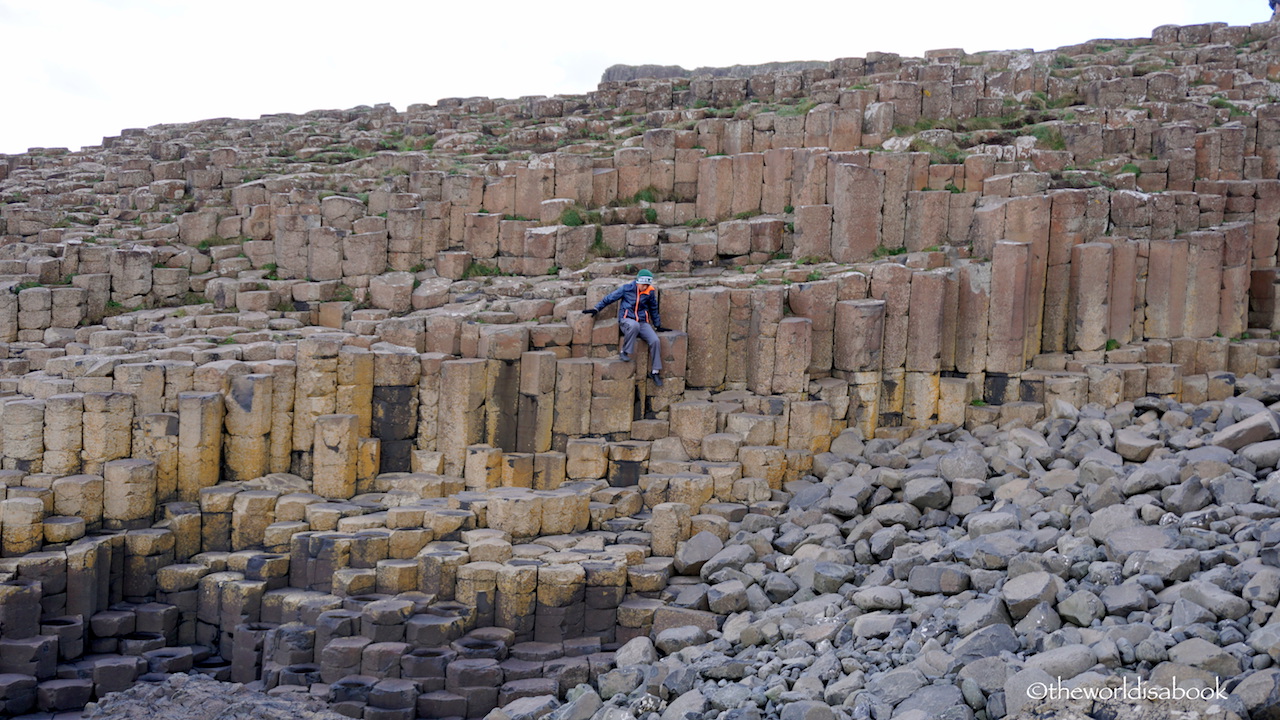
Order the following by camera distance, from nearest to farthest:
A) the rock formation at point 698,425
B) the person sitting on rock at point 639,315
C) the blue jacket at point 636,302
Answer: the rock formation at point 698,425
the person sitting on rock at point 639,315
the blue jacket at point 636,302

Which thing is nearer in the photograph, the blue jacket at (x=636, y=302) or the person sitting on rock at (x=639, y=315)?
the person sitting on rock at (x=639, y=315)

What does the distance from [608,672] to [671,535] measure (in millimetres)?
2604

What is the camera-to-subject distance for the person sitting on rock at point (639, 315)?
1794 cm

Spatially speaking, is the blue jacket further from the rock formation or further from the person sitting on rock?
the rock formation

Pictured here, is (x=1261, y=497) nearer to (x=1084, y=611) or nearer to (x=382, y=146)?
(x=1084, y=611)

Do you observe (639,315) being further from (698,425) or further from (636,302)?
(698,425)

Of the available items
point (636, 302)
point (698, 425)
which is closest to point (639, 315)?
point (636, 302)

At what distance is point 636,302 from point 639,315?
21cm

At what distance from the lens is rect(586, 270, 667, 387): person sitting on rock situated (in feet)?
58.9

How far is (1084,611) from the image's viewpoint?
1110cm

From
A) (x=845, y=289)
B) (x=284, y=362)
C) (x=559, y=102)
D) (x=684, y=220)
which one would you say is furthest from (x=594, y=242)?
(x=559, y=102)

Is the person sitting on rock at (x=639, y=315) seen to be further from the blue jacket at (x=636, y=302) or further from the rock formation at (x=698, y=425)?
the rock formation at (x=698, y=425)

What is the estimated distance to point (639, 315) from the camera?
18.1 meters

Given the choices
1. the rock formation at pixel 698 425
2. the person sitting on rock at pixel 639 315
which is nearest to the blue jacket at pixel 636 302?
the person sitting on rock at pixel 639 315
